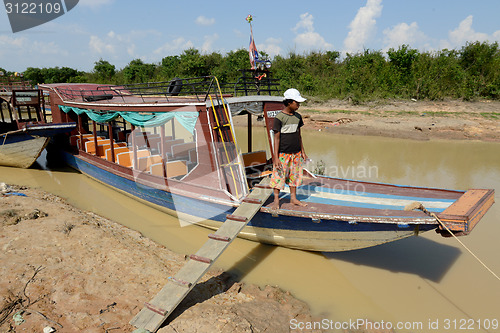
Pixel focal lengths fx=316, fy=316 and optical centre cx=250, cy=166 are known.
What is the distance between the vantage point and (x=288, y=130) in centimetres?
504

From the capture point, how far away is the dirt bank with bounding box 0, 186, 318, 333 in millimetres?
3896

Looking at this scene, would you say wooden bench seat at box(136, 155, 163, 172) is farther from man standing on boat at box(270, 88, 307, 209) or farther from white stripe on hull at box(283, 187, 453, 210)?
man standing on boat at box(270, 88, 307, 209)

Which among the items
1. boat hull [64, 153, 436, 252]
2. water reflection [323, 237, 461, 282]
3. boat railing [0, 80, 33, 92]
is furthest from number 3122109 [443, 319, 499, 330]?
boat railing [0, 80, 33, 92]

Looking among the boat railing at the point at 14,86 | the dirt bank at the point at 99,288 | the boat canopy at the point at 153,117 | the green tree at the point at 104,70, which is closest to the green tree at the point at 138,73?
the green tree at the point at 104,70

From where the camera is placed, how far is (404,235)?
15.5ft

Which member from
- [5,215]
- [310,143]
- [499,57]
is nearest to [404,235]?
[5,215]

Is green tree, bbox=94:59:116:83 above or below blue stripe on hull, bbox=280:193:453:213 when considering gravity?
above

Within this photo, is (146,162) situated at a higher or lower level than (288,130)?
lower

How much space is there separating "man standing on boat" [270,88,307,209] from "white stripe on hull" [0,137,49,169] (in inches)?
398

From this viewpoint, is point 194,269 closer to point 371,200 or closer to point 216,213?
point 216,213

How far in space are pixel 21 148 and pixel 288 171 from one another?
11125 millimetres

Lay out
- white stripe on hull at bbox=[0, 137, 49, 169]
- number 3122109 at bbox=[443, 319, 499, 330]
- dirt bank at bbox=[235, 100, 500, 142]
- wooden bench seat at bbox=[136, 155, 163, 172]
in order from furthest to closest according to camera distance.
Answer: dirt bank at bbox=[235, 100, 500, 142]
white stripe on hull at bbox=[0, 137, 49, 169]
wooden bench seat at bbox=[136, 155, 163, 172]
number 3122109 at bbox=[443, 319, 499, 330]

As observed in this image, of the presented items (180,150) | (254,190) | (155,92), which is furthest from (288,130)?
(155,92)

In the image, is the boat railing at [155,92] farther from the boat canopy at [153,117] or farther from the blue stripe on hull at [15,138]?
the blue stripe on hull at [15,138]
